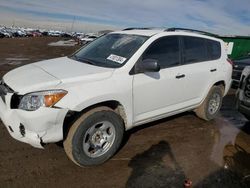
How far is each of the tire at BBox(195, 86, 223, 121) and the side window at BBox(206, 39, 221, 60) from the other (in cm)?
65

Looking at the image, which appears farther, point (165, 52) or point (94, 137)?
point (165, 52)

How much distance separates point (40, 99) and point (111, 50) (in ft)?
5.43

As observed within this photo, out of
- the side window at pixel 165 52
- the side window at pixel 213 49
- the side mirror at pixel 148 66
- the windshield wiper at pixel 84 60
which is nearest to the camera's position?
the side mirror at pixel 148 66

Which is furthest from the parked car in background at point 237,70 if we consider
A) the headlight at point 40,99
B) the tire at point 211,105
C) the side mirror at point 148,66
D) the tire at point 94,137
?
the headlight at point 40,99

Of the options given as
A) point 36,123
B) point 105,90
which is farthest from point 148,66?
point 36,123

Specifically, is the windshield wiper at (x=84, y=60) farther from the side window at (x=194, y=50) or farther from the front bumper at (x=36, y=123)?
the side window at (x=194, y=50)

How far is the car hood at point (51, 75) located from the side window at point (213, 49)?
2659 millimetres

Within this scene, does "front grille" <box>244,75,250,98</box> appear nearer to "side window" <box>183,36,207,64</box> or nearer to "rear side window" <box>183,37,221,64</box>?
"rear side window" <box>183,37,221,64</box>

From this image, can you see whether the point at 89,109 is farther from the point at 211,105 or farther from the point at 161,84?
the point at 211,105

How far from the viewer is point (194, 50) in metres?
5.31

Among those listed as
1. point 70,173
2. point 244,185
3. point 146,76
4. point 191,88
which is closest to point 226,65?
point 191,88

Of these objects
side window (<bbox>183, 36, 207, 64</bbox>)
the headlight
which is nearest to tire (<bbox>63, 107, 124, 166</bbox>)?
the headlight

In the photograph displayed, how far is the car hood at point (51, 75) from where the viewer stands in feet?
11.5

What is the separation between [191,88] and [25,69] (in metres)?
2.94
